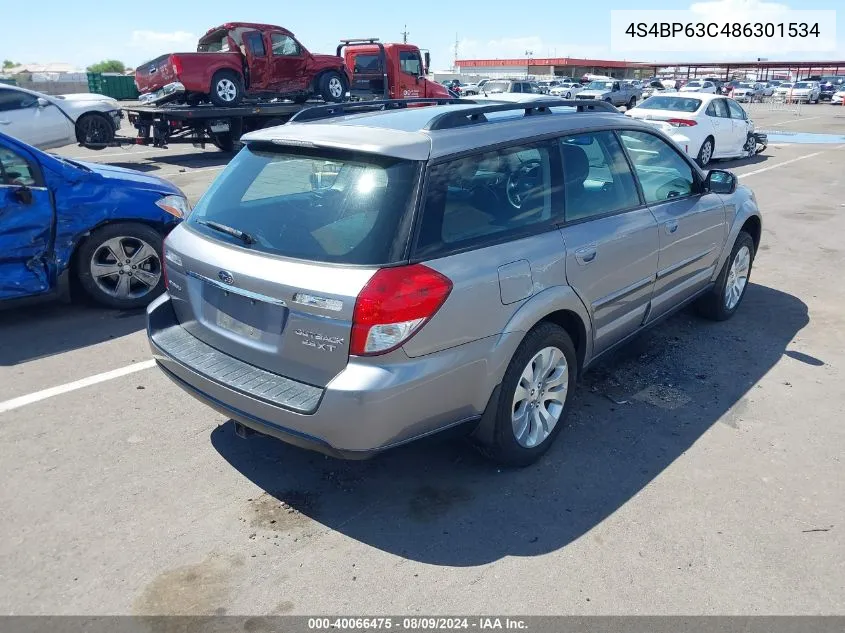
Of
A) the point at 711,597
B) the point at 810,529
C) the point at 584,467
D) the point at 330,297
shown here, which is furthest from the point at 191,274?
the point at 810,529

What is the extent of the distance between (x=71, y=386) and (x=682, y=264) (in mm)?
4156

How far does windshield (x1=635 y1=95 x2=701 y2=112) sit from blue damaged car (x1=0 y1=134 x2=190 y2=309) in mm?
12189

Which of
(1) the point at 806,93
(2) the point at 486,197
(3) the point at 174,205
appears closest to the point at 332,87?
(3) the point at 174,205

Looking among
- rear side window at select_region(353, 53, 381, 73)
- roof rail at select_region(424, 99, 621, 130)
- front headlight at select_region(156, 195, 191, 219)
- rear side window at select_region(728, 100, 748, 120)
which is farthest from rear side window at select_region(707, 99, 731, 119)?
front headlight at select_region(156, 195, 191, 219)

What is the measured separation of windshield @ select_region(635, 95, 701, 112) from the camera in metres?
14.8

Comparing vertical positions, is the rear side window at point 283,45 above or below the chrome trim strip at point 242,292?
above

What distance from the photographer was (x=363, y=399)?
2752 millimetres

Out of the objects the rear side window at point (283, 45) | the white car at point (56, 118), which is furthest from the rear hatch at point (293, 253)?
the rear side window at point (283, 45)

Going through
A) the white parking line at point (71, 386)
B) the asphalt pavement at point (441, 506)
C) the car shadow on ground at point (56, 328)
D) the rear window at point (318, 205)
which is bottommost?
the asphalt pavement at point (441, 506)

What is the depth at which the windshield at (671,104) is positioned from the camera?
48.6 feet

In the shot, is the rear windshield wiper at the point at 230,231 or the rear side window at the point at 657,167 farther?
the rear side window at the point at 657,167

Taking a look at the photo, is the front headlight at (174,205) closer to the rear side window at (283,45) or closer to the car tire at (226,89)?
the car tire at (226,89)

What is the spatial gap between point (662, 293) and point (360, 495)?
2.46 m

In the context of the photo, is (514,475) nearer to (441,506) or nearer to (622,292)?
(441,506)
